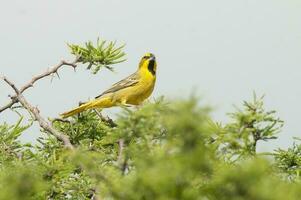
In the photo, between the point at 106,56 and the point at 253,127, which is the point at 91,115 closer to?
the point at 106,56

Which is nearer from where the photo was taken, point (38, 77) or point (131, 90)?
point (38, 77)

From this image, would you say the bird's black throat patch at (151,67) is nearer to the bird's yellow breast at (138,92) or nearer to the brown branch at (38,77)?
the bird's yellow breast at (138,92)

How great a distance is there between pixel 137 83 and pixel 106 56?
8.28 ft

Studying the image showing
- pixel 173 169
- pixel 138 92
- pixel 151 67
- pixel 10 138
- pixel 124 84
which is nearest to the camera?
pixel 173 169

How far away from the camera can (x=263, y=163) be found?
150 cm

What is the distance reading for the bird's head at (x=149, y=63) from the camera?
8.42 metres

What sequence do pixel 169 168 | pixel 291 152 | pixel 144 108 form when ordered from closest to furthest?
pixel 169 168, pixel 144 108, pixel 291 152

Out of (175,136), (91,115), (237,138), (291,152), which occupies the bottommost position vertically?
(175,136)

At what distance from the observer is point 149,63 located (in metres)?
8.53

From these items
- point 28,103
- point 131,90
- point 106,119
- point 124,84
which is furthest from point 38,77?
point 124,84

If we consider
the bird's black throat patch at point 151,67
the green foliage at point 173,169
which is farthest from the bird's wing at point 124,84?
the green foliage at point 173,169

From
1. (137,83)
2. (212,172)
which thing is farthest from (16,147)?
(137,83)

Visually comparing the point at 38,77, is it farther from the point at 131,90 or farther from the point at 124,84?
the point at 124,84

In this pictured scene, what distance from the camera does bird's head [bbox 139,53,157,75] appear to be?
842cm
